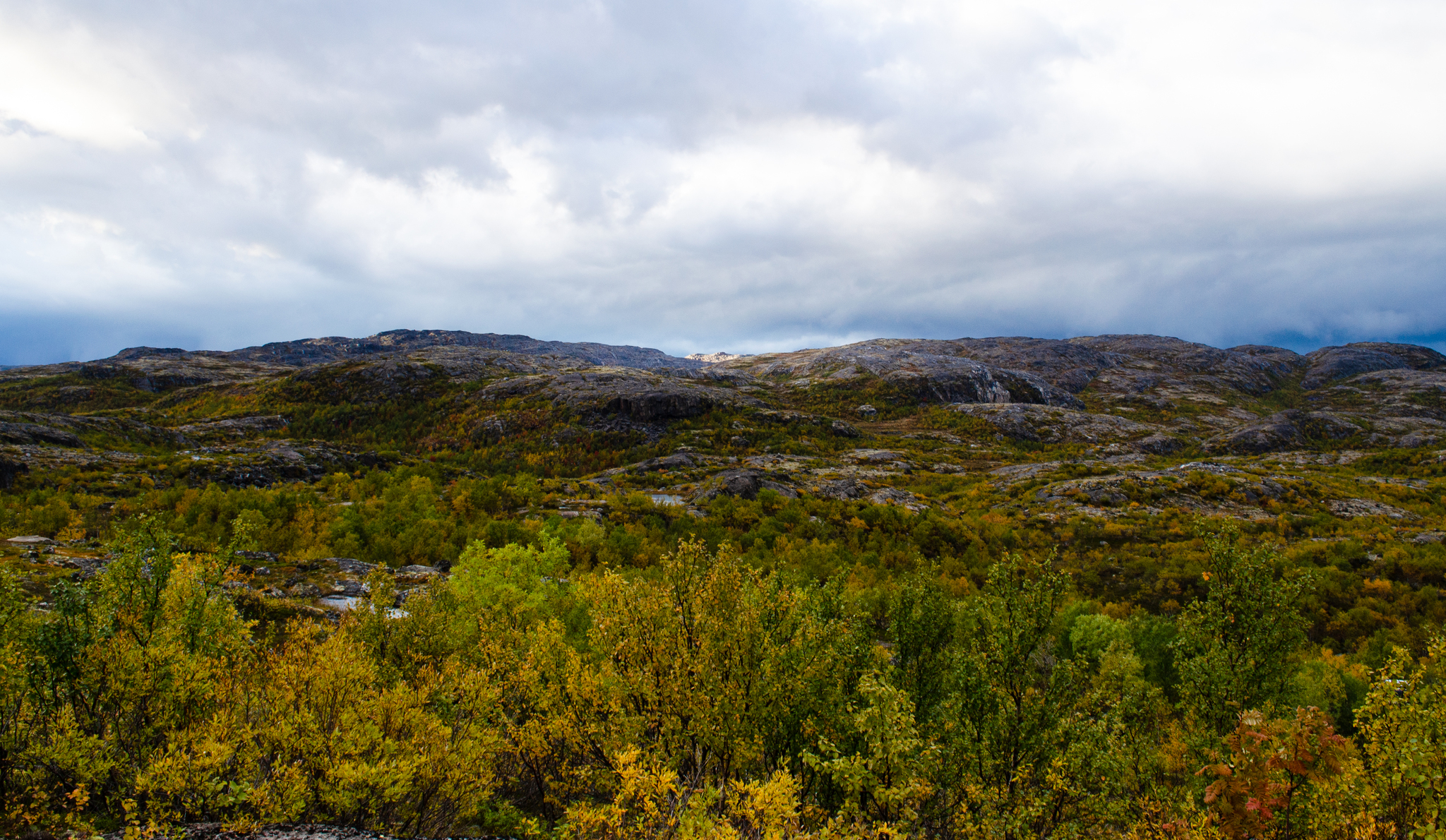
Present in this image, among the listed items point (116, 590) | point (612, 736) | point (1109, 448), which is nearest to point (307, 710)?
point (116, 590)

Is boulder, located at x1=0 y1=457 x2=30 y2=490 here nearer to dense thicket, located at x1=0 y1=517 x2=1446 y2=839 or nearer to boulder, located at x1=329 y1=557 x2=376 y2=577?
boulder, located at x1=329 y1=557 x2=376 y2=577

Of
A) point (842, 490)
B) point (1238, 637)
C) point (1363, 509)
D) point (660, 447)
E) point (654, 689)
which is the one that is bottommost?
point (1363, 509)

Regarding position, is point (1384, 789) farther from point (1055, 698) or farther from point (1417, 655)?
point (1417, 655)

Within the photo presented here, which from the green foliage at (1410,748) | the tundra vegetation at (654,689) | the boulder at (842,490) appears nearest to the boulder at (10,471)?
the tundra vegetation at (654,689)

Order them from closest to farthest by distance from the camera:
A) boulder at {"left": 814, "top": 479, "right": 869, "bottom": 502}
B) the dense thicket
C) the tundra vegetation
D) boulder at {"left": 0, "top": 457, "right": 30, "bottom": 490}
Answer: the dense thicket
the tundra vegetation
boulder at {"left": 0, "top": 457, "right": 30, "bottom": 490}
boulder at {"left": 814, "top": 479, "right": 869, "bottom": 502}

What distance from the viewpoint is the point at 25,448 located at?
63.8 m

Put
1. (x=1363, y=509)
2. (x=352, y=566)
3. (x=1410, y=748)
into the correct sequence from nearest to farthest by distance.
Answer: (x=1410, y=748)
(x=352, y=566)
(x=1363, y=509)

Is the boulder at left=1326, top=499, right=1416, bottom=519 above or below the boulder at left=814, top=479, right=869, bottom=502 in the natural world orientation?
below

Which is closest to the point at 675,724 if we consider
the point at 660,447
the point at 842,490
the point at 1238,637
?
the point at 1238,637

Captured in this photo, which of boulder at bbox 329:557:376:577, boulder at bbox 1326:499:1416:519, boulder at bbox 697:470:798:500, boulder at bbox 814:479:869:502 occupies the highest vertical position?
boulder at bbox 329:557:376:577

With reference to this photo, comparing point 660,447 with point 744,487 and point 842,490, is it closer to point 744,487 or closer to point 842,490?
point 744,487

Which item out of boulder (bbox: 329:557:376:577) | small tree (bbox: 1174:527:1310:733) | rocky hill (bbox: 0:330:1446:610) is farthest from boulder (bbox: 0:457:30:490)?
small tree (bbox: 1174:527:1310:733)

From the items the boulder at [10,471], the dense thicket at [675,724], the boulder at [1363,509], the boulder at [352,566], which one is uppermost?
the boulder at [10,471]

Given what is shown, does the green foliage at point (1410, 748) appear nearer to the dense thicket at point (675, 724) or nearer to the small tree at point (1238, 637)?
the dense thicket at point (675, 724)
